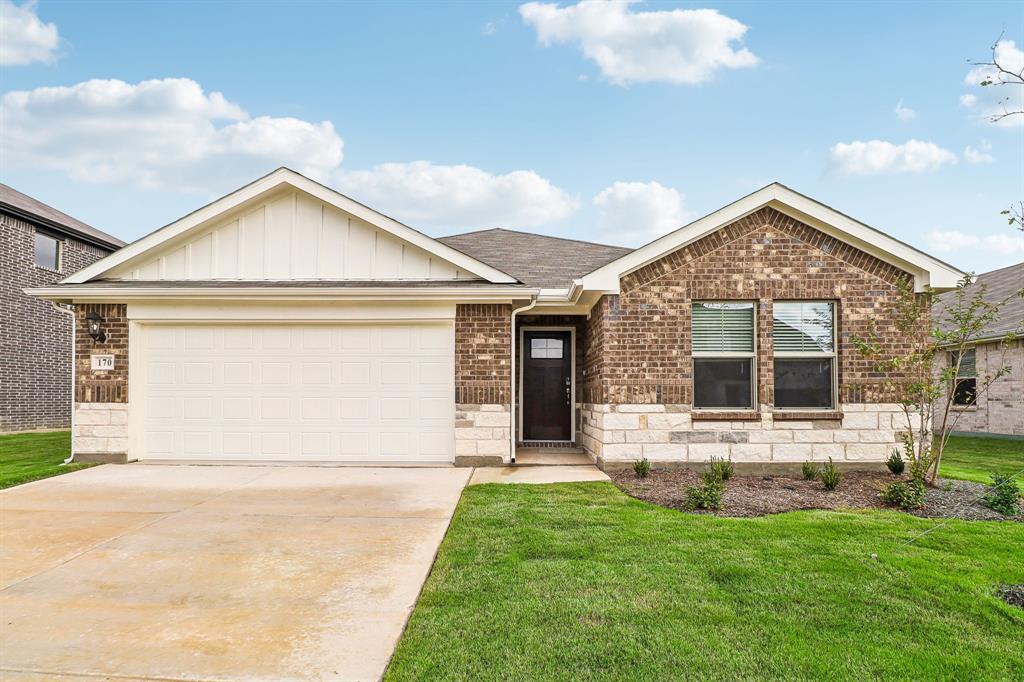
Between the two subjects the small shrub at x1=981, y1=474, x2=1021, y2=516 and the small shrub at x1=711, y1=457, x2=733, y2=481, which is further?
the small shrub at x1=711, y1=457, x2=733, y2=481

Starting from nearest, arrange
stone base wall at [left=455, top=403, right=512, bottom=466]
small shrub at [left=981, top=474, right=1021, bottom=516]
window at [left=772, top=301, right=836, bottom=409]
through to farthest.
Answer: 1. small shrub at [left=981, top=474, right=1021, bottom=516]
2. window at [left=772, top=301, right=836, bottom=409]
3. stone base wall at [left=455, top=403, right=512, bottom=466]

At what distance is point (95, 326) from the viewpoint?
9.34 meters

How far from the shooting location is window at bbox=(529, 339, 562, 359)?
38.2ft

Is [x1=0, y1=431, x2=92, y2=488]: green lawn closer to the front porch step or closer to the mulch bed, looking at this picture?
the front porch step

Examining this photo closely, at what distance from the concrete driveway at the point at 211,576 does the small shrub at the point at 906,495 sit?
507cm

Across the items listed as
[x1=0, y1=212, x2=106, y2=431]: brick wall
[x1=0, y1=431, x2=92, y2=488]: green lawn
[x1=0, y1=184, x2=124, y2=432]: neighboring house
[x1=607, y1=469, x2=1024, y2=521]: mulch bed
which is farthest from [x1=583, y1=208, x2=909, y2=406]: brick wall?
[x1=0, y1=184, x2=124, y2=432]: neighboring house

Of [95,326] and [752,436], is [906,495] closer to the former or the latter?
[752,436]

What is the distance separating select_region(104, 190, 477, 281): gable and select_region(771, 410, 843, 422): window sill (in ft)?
17.4

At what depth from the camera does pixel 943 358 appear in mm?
16078

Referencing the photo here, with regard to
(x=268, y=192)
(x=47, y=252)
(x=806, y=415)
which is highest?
(x=47, y=252)

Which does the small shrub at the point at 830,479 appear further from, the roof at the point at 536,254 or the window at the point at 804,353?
the roof at the point at 536,254

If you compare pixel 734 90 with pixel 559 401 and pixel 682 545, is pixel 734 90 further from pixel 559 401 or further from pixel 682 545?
pixel 682 545

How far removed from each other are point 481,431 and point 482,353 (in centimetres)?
126

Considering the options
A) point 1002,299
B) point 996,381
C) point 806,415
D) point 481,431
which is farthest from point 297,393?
point 1002,299
